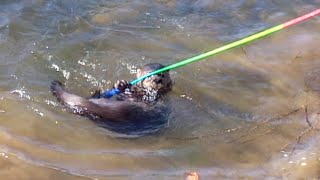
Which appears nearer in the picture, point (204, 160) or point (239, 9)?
point (204, 160)

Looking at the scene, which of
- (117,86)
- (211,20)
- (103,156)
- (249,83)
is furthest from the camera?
(211,20)

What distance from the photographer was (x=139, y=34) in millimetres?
7234

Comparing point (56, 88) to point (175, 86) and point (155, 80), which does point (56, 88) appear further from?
point (175, 86)

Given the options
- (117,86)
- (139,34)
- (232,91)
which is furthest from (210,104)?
(139,34)

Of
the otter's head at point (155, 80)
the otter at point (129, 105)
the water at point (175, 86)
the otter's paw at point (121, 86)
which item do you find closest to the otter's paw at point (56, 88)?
the otter at point (129, 105)

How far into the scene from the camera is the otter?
5.08m

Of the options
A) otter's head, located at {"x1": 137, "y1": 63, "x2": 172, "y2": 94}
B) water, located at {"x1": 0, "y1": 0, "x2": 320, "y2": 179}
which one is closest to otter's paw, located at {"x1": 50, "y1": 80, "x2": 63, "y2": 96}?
water, located at {"x1": 0, "y1": 0, "x2": 320, "y2": 179}

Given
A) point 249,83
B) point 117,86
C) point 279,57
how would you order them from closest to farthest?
point 117,86 → point 249,83 → point 279,57

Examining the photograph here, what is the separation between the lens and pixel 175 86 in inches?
251

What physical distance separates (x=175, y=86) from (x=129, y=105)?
4.31 feet

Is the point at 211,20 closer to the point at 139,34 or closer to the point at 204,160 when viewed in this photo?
the point at 139,34

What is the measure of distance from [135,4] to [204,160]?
12.0 feet

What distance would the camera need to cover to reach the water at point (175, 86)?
474cm

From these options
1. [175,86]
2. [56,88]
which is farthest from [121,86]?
[175,86]
